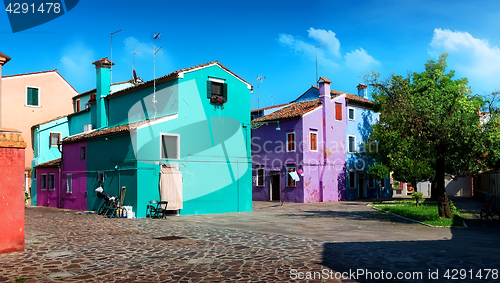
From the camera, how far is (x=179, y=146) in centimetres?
2127

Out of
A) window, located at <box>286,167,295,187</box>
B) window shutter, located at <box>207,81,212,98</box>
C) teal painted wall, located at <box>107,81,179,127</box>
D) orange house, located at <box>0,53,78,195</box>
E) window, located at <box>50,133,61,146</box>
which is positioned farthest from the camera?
window, located at <box>286,167,295,187</box>

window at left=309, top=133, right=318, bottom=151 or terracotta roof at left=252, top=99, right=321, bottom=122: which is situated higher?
terracotta roof at left=252, top=99, right=321, bottom=122

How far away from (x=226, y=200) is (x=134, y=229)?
8463 millimetres

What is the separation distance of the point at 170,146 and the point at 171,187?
2.09m

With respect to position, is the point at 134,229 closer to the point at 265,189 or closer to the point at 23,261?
the point at 23,261

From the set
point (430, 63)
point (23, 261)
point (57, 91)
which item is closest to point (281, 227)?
point (23, 261)

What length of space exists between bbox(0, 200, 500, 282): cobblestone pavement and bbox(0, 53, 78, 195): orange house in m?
20.1

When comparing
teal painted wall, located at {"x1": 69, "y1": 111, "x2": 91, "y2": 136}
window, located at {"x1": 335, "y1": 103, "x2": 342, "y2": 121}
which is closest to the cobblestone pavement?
teal painted wall, located at {"x1": 69, "y1": 111, "x2": 91, "y2": 136}

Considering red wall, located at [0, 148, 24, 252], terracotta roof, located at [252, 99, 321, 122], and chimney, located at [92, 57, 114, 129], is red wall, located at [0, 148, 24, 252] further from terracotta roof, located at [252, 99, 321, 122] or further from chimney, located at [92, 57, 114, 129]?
terracotta roof, located at [252, 99, 321, 122]

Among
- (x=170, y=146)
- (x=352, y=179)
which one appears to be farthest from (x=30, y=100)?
(x=352, y=179)

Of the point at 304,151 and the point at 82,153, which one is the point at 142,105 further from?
the point at 304,151

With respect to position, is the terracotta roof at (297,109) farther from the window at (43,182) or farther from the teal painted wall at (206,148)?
the window at (43,182)

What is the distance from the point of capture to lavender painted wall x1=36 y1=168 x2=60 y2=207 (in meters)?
27.6

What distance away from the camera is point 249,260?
8570 millimetres
